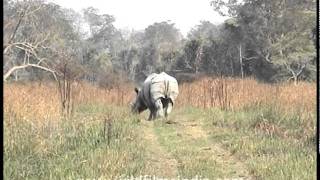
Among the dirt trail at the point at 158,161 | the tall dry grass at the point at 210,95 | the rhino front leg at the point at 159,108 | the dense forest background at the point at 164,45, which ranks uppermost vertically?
the dense forest background at the point at 164,45

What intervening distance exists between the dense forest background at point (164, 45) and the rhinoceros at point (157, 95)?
0.31m

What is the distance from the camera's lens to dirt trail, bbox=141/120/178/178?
3.77 m

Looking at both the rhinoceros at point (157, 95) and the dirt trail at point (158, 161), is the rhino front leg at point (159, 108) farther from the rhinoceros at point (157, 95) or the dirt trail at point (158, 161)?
the dirt trail at point (158, 161)

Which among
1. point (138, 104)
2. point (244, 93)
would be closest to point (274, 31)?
point (244, 93)

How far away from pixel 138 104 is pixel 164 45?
3.14 ft

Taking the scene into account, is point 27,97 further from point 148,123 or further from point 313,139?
point 313,139

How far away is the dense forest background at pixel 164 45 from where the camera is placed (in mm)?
4211

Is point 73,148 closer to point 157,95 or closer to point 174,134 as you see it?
point 174,134

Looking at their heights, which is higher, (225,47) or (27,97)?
(225,47)

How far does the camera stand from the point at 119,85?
5.36 m

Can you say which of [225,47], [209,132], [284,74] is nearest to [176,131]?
[209,132]

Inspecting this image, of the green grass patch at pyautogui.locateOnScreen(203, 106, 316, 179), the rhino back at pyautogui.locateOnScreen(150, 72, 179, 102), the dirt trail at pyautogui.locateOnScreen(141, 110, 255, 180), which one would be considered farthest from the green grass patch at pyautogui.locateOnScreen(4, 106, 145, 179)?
the rhino back at pyautogui.locateOnScreen(150, 72, 179, 102)

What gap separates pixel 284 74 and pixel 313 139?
1261mm

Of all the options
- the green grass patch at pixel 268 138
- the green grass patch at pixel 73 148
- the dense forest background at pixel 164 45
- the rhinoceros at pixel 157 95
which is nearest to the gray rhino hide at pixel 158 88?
the rhinoceros at pixel 157 95
